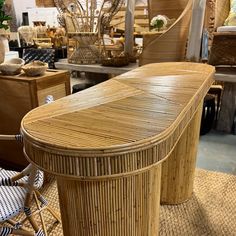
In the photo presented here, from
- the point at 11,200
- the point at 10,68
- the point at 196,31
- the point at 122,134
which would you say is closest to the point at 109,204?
the point at 122,134

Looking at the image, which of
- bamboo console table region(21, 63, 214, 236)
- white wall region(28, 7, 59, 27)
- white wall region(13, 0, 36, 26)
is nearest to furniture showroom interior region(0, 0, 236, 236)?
bamboo console table region(21, 63, 214, 236)

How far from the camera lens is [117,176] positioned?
26.9 inches

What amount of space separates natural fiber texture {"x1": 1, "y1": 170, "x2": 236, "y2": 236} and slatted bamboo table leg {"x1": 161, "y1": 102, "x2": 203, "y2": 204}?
0.09 meters

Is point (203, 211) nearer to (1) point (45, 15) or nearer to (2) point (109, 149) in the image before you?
(2) point (109, 149)

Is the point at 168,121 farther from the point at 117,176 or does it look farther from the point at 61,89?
the point at 61,89

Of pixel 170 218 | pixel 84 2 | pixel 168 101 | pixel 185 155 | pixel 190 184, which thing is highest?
pixel 84 2

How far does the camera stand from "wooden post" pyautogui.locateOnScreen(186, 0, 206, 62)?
97.3 inches

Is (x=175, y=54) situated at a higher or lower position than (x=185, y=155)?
higher

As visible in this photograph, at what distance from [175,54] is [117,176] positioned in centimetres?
222

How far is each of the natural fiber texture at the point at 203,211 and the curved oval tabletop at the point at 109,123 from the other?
0.98 m

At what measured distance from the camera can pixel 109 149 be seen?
25.5 inches

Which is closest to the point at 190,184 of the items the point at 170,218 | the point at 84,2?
the point at 170,218

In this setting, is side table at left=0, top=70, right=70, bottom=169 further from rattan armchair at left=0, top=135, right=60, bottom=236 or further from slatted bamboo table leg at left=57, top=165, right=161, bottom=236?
slatted bamboo table leg at left=57, top=165, right=161, bottom=236

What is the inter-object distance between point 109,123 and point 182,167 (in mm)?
1109
